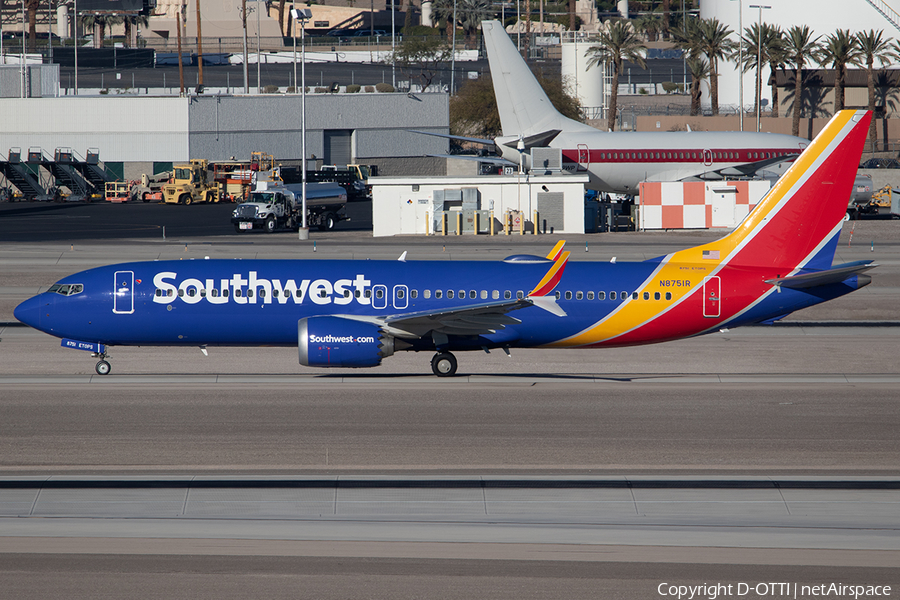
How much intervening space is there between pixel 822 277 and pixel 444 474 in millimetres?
15396

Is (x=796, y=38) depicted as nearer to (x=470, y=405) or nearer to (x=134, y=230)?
(x=134, y=230)

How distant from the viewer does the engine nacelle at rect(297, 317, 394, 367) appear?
28734 millimetres

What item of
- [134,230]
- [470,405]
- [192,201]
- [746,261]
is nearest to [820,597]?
[470,405]

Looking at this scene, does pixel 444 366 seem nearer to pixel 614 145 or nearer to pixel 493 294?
pixel 493 294

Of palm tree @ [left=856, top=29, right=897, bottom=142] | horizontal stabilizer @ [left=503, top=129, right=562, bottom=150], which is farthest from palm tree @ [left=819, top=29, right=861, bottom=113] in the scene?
horizontal stabilizer @ [left=503, top=129, right=562, bottom=150]

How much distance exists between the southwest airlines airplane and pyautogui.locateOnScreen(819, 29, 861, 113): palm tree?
305 feet

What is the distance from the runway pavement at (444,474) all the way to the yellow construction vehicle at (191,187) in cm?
6272

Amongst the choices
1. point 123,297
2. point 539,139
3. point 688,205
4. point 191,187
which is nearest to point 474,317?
point 123,297

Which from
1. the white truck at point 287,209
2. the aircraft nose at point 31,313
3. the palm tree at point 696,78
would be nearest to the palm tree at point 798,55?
the palm tree at point 696,78

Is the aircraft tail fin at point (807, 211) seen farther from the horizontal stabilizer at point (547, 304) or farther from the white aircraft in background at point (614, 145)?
the white aircraft in background at point (614, 145)

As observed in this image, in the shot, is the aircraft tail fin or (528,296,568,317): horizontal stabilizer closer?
(528,296,568,317): horizontal stabilizer

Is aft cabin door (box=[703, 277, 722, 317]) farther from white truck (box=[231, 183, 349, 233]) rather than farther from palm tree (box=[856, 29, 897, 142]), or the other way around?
palm tree (box=[856, 29, 897, 142])

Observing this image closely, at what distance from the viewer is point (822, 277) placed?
3023 cm

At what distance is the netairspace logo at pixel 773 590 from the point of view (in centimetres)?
1463
